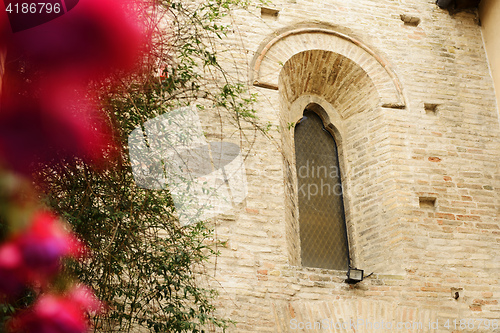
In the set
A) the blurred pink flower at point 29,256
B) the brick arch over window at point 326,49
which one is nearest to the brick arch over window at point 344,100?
the brick arch over window at point 326,49

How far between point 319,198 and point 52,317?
4.20m

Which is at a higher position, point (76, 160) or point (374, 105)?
point (374, 105)

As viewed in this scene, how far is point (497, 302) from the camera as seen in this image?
5.30m

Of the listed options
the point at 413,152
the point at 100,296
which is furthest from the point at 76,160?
the point at 413,152

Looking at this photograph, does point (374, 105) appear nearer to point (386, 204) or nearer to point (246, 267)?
point (386, 204)

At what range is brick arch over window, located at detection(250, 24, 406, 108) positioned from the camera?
612 cm

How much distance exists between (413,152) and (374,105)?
730 millimetres

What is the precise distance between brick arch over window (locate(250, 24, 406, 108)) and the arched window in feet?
2.50

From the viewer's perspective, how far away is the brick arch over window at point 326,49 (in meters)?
6.12

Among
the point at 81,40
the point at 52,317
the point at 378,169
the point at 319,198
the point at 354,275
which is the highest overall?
the point at 378,169

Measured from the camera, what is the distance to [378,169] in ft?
19.6

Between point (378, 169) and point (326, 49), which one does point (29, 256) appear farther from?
point (326, 49)

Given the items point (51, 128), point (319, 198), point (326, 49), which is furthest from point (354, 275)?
point (51, 128)

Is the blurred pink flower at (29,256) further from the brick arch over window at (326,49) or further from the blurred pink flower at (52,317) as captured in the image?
the brick arch over window at (326,49)
